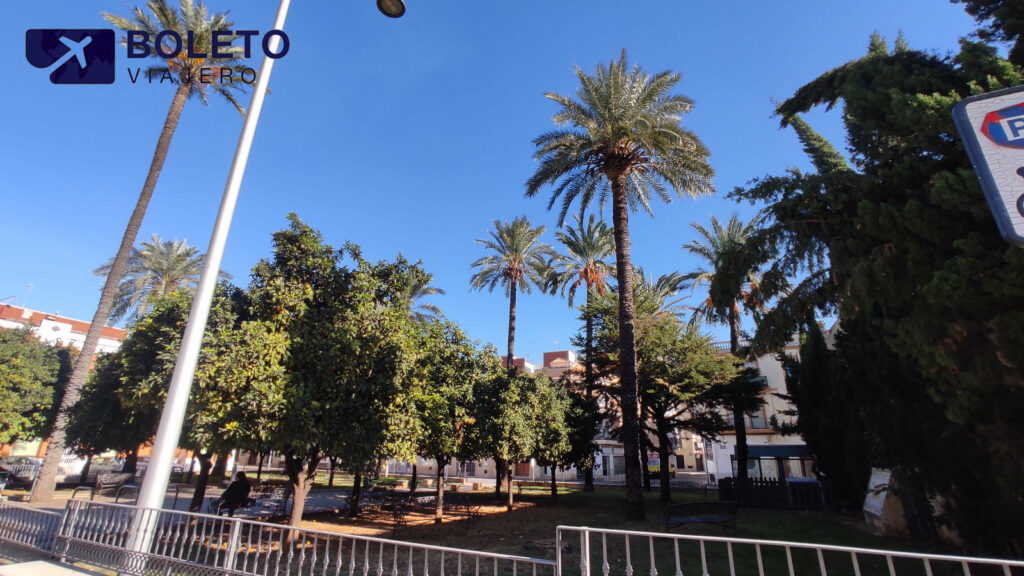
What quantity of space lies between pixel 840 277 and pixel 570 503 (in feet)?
59.0

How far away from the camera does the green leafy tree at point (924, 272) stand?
5.62 metres

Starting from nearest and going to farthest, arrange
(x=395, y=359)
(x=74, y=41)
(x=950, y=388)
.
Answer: (x=950, y=388), (x=74, y=41), (x=395, y=359)

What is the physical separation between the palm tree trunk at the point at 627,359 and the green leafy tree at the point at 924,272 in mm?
7257

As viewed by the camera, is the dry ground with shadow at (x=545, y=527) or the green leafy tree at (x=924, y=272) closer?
the green leafy tree at (x=924, y=272)

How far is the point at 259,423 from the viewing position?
7.54 meters

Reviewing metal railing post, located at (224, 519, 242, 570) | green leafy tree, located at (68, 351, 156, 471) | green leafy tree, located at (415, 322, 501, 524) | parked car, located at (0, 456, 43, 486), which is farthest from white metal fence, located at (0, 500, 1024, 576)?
parked car, located at (0, 456, 43, 486)

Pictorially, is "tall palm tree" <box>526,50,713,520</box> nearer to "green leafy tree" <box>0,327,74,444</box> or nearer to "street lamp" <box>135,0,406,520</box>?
"street lamp" <box>135,0,406,520</box>

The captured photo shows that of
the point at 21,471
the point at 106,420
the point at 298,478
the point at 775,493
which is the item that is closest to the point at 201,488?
the point at 106,420

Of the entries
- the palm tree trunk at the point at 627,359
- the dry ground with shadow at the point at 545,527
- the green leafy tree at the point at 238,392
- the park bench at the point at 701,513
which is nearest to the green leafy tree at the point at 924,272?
the park bench at the point at 701,513

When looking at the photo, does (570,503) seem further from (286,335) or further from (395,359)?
(286,335)

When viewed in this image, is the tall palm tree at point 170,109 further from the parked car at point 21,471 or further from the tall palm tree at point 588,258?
the tall palm tree at point 588,258

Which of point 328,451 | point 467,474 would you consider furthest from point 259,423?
point 467,474

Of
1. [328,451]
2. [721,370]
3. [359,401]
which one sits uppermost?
[721,370]

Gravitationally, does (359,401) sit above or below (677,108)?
below
